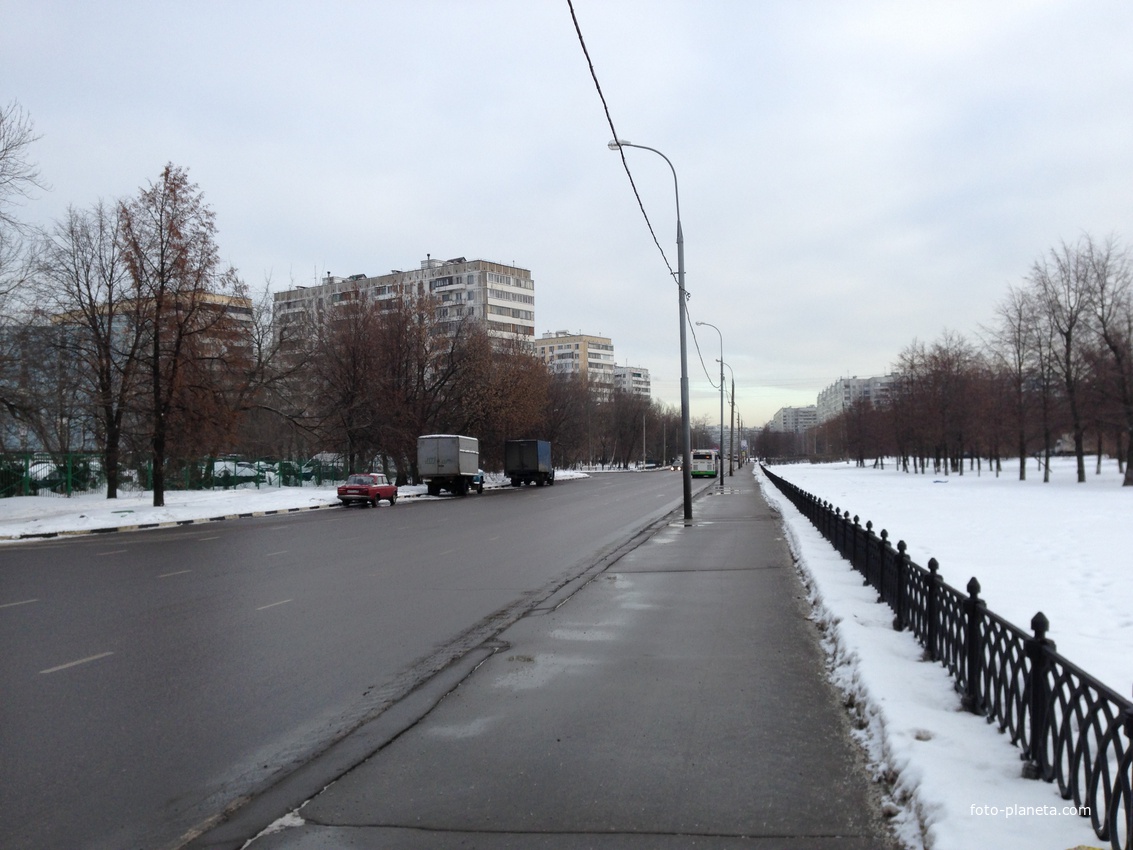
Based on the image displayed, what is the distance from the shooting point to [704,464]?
74.8m

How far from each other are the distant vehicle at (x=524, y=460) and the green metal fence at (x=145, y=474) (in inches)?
487

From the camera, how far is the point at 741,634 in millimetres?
8766

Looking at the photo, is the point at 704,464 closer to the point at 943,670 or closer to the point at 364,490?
the point at 364,490

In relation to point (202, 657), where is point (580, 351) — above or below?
above

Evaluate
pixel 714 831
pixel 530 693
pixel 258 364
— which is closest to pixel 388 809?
pixel 714 831

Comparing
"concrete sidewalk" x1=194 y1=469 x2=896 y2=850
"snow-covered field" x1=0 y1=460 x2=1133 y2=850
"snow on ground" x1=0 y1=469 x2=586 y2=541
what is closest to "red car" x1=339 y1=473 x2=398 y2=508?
"snow on ground" x1=0 y1=469 x2=586 y2=541

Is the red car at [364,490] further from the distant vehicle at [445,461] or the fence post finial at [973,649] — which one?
the fence post finial at [973,649]

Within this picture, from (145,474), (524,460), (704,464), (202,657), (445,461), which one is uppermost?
A: (445,461)

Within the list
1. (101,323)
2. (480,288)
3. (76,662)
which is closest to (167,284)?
(101,323)

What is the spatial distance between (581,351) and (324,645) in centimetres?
15851

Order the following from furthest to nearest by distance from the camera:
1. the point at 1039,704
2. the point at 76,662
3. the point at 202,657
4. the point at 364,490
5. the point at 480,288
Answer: the point at 480,288 → the point at 364,490 → the point at 202,657 → the point at 76,662 → the point at 1039,704

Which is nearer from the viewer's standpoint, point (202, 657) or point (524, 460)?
point (202, 657)

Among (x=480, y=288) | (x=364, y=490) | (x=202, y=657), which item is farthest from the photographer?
(x=480, y=288)

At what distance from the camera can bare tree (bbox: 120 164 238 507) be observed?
3106cm
